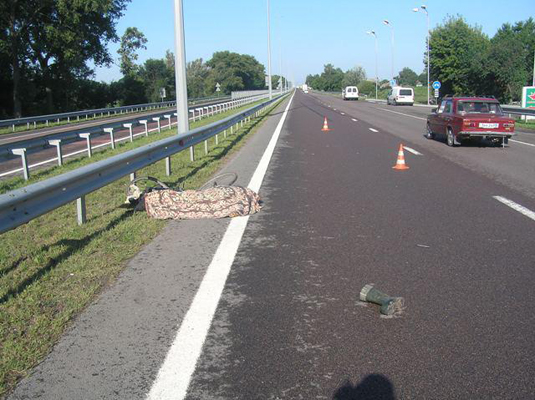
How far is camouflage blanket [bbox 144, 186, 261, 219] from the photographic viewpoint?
7.76 metres

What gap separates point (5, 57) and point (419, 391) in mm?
52034

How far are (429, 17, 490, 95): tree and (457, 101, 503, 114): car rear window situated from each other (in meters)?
50.9

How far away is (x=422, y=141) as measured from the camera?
19719 millimetres

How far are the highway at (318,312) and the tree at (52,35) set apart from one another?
147ft

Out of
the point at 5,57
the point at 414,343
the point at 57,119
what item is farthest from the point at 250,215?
the point at 5,57

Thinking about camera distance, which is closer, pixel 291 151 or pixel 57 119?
pixel 291 151

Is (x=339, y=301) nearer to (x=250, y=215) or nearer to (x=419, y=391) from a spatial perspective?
(x=419, y=391)

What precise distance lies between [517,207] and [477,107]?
31.9 feet

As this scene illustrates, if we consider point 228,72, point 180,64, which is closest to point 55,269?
point 180,64

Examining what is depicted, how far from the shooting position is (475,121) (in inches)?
646

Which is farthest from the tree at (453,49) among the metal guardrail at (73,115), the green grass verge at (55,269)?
the green grass verge at (55,269)

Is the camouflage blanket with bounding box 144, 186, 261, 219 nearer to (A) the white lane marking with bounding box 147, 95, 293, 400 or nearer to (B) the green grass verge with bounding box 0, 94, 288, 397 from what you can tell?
(B) the green grass verge with bounding box 0, 94, 288, 397

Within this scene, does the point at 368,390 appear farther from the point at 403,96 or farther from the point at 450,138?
the point at 403,96

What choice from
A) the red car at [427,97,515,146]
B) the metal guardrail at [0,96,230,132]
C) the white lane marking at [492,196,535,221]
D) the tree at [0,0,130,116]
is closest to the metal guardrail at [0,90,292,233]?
the white lane marking at [492,196,535,221]
